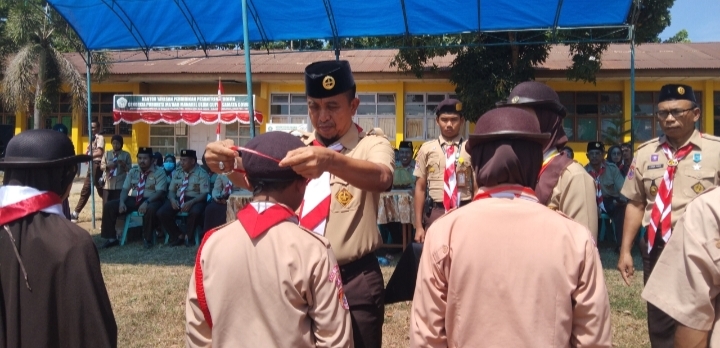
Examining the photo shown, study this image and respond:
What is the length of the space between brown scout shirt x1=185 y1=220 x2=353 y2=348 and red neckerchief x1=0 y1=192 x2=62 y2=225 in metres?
A: 0.69

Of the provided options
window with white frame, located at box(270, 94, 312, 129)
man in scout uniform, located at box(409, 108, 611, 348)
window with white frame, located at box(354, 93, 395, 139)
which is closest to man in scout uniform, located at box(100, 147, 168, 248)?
man in scout uniform, located at box(409, 108, 611, 348)

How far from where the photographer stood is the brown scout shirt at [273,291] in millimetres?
1828

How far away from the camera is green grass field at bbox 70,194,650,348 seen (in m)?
4.79

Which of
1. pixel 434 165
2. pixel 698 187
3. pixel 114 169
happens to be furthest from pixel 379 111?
pixel 698 187

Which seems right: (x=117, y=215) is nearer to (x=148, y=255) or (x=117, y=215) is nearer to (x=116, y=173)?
(x=116, y=173)

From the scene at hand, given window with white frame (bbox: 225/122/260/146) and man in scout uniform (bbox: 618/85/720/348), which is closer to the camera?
man in scout uniform (bbox: 618/85/720/348)

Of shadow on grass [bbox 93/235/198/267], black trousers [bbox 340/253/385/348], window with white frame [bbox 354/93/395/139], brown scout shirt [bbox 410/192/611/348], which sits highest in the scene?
window with white frame [bbox 354/93/395/139]

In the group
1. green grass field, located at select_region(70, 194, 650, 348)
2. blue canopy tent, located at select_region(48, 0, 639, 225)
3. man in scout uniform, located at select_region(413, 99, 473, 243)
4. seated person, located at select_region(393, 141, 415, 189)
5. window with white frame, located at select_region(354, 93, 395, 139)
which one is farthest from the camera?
window with white frame, located at select_region(354, 93, 395, 139)

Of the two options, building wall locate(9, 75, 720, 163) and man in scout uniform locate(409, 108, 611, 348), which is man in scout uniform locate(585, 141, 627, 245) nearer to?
man in scout uniform locate(409, 108, 611, 348)

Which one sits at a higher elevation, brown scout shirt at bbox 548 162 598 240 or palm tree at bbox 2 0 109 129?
palm tree at bbox 2 0 109 129

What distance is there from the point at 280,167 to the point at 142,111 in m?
18.4

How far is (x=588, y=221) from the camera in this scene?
106 inches

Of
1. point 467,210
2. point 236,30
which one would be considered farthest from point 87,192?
point 467,210

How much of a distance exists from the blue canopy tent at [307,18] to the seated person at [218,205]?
85.0 inches
